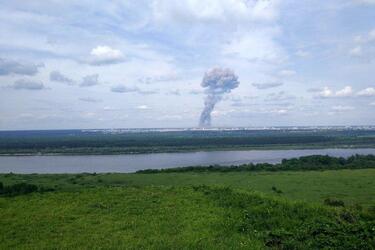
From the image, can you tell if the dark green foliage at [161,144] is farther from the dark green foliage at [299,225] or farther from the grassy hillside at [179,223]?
the dark green foliage at [299,225]

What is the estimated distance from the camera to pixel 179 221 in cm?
1235

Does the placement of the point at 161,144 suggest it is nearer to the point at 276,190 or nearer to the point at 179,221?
the point at 276,190

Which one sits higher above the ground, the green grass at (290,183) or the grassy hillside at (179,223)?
the grassy hillside at (179,223)

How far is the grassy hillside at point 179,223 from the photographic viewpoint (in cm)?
991

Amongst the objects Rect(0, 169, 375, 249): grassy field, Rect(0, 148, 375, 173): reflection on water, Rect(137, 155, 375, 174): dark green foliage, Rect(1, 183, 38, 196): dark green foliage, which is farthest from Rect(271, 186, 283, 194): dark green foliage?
Rect(0, 148, 375, 173): reflection on water

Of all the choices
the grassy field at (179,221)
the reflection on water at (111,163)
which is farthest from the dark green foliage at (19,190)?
the reflection on water at (111,163)

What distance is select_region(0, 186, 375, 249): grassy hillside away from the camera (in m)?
9.91

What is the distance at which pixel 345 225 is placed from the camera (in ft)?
35.0

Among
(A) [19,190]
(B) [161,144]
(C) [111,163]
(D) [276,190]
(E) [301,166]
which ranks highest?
(B) [161,144]

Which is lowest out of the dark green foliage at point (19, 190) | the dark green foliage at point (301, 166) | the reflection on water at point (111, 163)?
the reflection on water at point (111, 163)

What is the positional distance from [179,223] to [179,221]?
0.92 ft

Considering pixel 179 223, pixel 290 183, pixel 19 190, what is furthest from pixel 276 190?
pixel 19 190

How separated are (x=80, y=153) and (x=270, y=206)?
224 feet

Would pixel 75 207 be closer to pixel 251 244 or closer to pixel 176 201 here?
pixel 176 201
